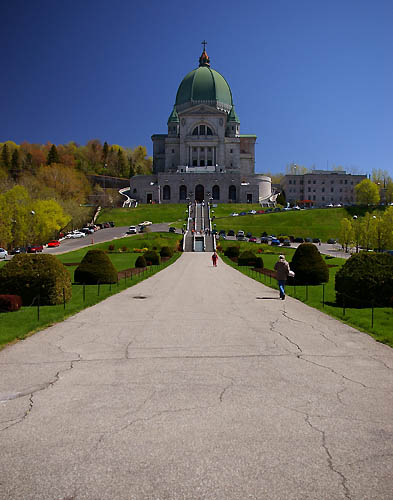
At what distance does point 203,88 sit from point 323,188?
44769mm

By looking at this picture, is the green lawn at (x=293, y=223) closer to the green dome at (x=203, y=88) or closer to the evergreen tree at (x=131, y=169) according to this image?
the green dome at (x=203, y=88)

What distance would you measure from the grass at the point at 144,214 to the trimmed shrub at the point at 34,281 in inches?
3263

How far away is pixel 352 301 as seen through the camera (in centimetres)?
1808

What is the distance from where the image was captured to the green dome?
142500 mm

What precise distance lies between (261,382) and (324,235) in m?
81.8

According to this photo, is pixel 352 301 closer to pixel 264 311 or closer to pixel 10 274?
pixel 264 311

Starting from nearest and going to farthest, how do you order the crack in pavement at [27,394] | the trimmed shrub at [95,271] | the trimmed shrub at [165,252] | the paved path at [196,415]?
1. the paved path at [196,415]
2. the crack in pavement at [27,394]
3. the trimmed shrub at [95,271]
4. the trimmed shrub at [165,252]

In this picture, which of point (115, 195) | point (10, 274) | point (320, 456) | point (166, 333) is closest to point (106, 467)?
point (320, 456)

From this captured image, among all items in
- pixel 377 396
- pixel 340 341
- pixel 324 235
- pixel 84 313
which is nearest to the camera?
pixel 377 396

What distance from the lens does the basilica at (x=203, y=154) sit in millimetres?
130125

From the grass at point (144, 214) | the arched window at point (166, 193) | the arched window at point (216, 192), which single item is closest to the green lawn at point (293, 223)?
the grass at point (144, 214)

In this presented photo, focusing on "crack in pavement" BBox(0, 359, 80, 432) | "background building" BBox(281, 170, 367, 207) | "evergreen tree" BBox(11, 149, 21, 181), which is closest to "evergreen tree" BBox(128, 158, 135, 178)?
"evergreen tree" BBox(11, 149, 21, 181)

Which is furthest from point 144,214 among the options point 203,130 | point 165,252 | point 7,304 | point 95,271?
point 7,304

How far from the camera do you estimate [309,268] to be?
25.9 m
